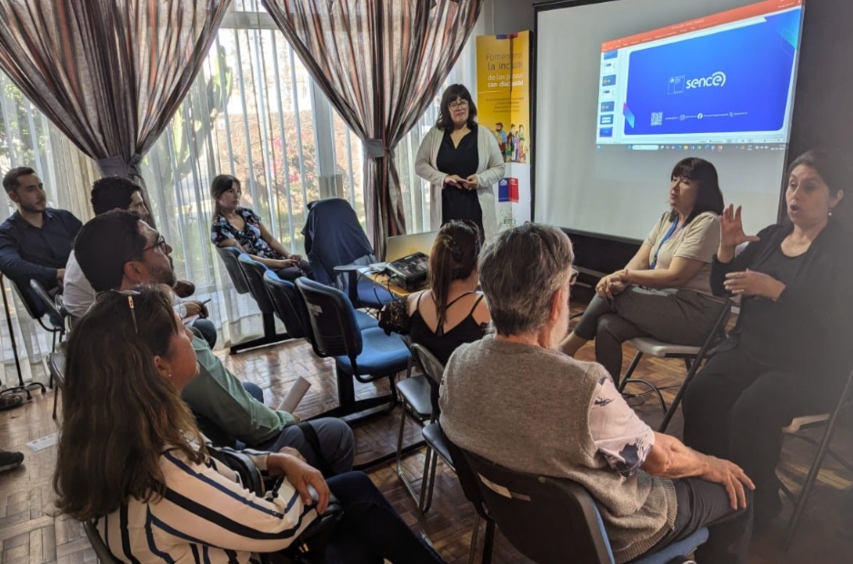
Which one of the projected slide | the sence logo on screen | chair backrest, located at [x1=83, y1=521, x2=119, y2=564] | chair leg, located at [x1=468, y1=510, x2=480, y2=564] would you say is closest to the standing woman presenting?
the projected slide

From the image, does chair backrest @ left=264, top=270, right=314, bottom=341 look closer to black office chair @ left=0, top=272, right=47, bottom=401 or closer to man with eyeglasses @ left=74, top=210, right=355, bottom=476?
man with eyeglasses @ left=74, top=210, right=355, bottom=476

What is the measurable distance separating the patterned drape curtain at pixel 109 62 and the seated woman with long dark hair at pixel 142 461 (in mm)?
2829

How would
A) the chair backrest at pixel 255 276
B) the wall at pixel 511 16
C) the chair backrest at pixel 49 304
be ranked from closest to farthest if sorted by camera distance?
1. the chair backrest at pixel 49 304
2. the chair backrest at pixel 255 276
3. the wall at pixel 511 16

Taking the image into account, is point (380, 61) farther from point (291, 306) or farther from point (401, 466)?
point (401, 466)

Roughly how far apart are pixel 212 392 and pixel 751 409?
1.75 m

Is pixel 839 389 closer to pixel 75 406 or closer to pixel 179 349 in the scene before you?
pixel 179 349

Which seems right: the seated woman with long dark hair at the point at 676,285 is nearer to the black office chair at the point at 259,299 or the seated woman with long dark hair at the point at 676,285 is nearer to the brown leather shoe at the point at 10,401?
the black office chair at the point at 259,299

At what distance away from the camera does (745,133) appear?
10.3 feet

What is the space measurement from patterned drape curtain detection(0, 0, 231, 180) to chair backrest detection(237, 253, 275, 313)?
3.65 feet

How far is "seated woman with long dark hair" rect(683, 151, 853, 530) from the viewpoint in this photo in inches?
74.1

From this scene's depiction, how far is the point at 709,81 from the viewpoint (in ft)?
10.6

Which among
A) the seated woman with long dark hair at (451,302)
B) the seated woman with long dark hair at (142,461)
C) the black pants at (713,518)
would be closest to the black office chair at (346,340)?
the seated woman with long dark hair at (451,302)

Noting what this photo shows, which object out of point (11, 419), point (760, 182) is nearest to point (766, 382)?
point (760, 182)

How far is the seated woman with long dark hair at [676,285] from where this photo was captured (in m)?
2.37
